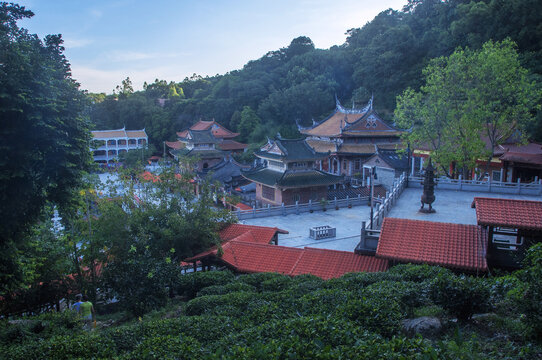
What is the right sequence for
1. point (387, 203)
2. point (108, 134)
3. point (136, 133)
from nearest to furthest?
point (387, 203) → point (108, 134) → point (136, 133)

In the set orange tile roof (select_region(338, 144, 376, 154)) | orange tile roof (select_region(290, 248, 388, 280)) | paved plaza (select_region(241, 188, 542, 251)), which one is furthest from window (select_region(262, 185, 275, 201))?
orange tile roof (select_region(290, 248, 388, 280))

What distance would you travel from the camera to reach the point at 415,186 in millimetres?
20000

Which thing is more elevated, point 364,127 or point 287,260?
point 364,127

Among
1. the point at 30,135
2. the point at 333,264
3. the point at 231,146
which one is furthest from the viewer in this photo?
the point at 231,146

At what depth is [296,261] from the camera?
1202 cm

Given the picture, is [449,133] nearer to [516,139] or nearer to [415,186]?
[415,186]

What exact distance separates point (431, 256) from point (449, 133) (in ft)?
35.9

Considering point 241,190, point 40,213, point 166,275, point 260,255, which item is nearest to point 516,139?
point 241,190

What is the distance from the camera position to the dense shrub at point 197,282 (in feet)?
33.6

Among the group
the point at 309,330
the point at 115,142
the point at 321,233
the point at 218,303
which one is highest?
the point at 115,142

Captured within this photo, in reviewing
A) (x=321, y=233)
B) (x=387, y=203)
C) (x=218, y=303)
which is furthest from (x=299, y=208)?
(x=218, y=303)

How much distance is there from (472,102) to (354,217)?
8.17 m

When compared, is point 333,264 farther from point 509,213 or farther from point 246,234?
point 509,213

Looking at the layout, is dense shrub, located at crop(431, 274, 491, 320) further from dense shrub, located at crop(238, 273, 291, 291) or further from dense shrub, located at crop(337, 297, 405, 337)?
dense shrub, located at crop(238, 273, 291, 291)
